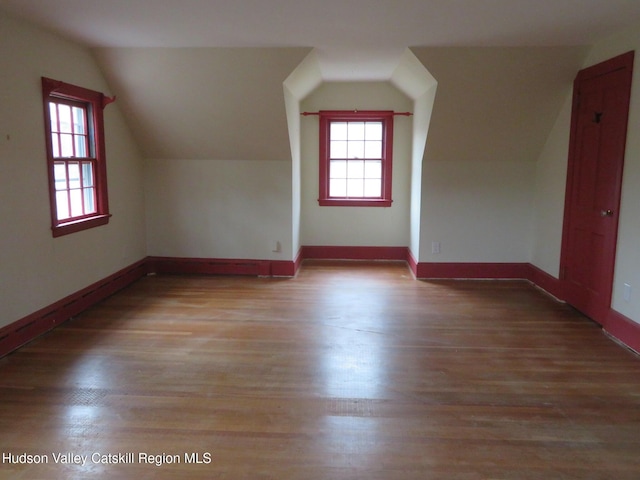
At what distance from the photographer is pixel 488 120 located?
16.3 ft

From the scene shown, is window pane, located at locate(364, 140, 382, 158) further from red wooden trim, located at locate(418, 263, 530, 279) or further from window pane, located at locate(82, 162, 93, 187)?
window pane, located at locate(82, 162, 93, 187)

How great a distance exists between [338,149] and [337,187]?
0.51 meters

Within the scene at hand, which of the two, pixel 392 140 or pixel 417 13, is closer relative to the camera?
pixel 417 13

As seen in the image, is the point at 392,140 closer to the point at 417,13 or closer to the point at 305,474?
the point at 417,13

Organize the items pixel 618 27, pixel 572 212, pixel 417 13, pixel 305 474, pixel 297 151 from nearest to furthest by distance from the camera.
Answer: pixel 305 474
pixel 417 13
pixel 618 27
pixel 572 212
pixel 297 151

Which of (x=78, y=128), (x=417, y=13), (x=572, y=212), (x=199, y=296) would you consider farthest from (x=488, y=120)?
(x=78, y=128)

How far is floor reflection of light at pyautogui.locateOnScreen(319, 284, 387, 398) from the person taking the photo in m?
2.98

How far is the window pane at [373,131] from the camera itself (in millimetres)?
6332

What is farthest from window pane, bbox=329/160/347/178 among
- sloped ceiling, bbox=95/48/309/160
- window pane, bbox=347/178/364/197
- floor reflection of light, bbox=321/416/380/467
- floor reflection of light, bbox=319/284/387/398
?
floor reflection of light, bbox=321/416/380/467

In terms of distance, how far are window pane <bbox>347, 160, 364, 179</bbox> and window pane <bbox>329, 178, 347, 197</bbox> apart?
135mm

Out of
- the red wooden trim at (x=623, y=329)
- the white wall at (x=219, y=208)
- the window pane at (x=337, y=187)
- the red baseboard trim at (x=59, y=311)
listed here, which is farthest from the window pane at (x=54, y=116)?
the red wooden trim at (x=623, y=329)

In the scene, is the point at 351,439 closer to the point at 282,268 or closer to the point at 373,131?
the point at 282,268

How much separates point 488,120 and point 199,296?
11.4ft

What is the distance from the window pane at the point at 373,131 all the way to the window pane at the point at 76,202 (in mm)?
3572
